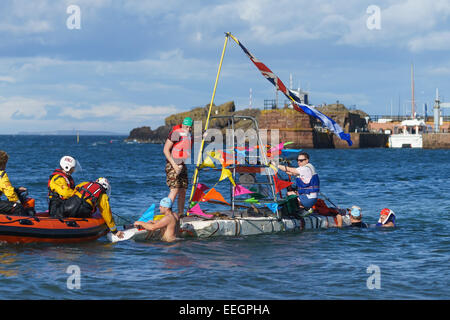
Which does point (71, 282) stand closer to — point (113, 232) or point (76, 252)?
point (76, 252)

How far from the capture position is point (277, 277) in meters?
9.12

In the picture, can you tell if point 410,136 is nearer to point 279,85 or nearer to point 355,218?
point 355,218

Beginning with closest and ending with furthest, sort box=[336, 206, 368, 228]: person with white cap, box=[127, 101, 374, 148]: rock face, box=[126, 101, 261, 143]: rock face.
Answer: box=[336, 206, 368, 228]: person with white cap → box=[127, 101, 374, 148]: rock face → box=[126, 101, 261, 143]: rock face

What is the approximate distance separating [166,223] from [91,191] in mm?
1618

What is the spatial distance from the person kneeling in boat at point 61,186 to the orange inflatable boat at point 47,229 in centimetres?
26

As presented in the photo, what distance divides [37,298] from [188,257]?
3.15m

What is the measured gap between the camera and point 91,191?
10.9 metres

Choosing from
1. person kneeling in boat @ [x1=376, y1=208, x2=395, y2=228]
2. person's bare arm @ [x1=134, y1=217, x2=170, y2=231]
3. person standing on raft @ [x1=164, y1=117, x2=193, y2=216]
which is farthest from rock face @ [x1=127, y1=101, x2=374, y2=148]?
person's bare arm @ [x1=134, y1=217, x2=170, y2=231]

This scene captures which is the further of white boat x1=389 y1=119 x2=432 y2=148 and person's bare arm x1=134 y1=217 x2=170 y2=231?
white boat x1=389 y1=119 x2=432 y2=148

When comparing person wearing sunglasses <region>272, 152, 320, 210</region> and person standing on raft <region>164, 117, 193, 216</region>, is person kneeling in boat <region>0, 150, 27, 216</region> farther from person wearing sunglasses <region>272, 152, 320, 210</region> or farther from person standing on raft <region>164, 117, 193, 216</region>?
person wearing sunglasses <region>272, 152, 320, 210</region>

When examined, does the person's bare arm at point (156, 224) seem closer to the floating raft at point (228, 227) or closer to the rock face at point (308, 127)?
the floating raft at point (228, 227)

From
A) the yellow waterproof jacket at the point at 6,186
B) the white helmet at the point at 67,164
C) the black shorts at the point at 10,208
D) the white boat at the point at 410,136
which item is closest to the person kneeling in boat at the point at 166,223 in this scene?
the white helmet at the point at 67,164

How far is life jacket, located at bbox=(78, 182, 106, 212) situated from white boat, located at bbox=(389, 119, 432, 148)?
7849cm

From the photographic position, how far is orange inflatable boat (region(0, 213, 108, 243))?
10469mm
